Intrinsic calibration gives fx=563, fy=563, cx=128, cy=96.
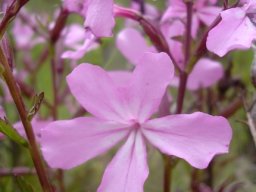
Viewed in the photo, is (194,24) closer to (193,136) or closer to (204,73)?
(204,73)

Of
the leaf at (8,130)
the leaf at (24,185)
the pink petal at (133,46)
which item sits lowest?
the pink petal at (133,46)

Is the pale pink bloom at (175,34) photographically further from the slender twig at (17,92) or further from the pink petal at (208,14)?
the slender twig at (17,92)

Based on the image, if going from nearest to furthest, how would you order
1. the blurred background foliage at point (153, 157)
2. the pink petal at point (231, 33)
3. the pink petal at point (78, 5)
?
the pink petal at point (231, 33) → the pink petal at point (78, 5) → the blurred background foliage at point (153, 157)

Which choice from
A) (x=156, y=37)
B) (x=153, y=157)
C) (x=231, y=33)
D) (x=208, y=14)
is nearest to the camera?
(x=231, y=33)

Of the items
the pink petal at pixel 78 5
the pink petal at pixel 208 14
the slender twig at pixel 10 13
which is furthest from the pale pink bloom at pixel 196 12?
the slender twig at pixel 10 13

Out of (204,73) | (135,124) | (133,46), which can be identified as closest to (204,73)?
(204,73)

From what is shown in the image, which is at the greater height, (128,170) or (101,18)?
(101,18)

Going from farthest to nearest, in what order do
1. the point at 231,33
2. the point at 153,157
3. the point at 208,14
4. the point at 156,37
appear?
1. the point at 153,157
2. the point at 208,14
3. the point at 156,37
4. the point at 231,33

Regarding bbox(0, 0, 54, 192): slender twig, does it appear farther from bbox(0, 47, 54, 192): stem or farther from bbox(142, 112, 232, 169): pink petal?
bbox(142, 112, 232, 169): pink petal
